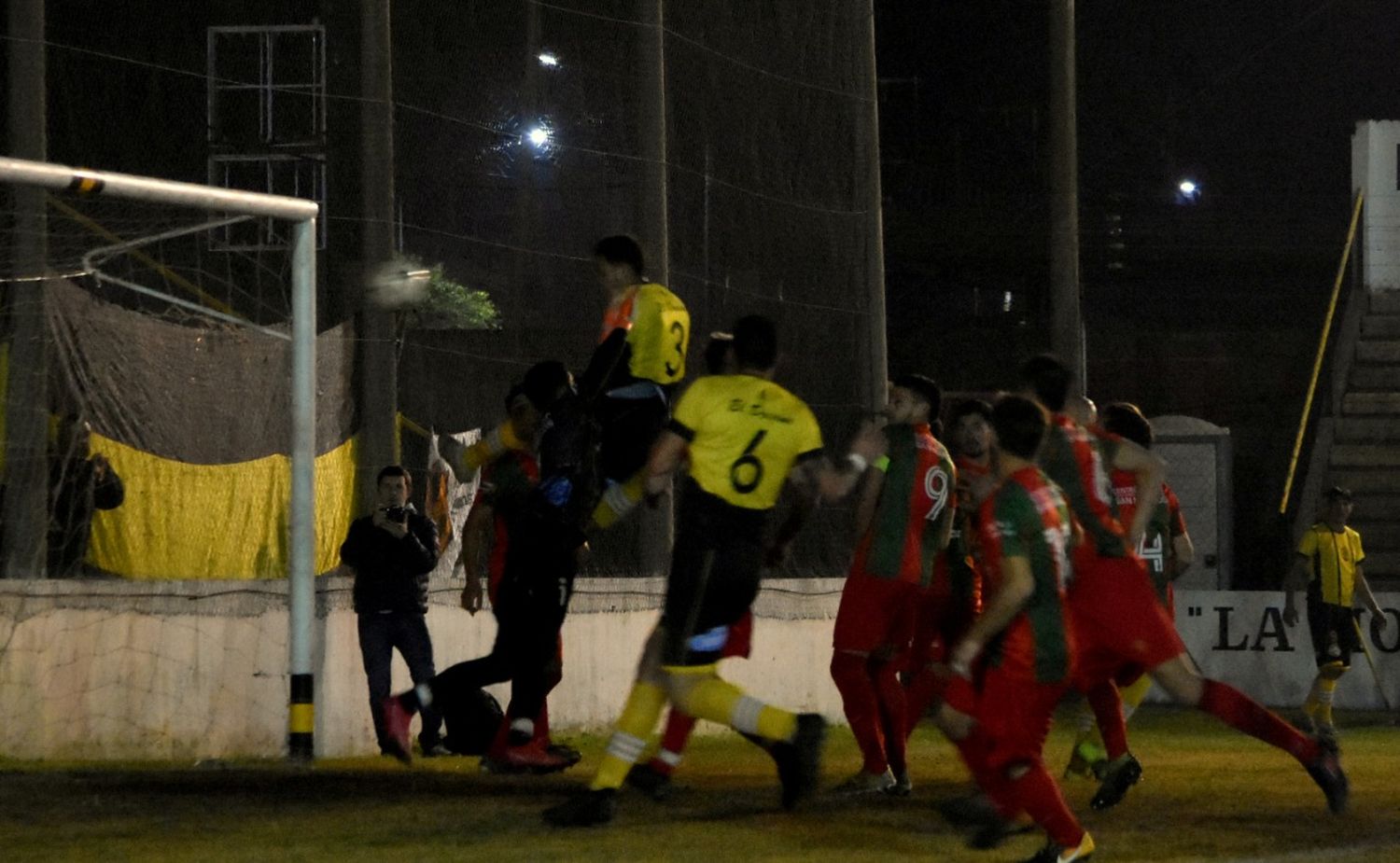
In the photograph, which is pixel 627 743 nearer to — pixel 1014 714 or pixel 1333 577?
pixel 1014 714

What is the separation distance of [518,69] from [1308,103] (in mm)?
29564

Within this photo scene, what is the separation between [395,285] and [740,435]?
432cm

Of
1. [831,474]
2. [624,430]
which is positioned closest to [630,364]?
[624,430]

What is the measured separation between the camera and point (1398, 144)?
29562 mm

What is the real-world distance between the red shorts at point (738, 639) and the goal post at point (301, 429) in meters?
3.12

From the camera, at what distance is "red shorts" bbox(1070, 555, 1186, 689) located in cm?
882

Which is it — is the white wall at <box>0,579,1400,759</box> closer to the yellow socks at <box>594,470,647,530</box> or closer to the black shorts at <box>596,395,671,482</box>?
the black shorts at <box>596,395,671,482</box>

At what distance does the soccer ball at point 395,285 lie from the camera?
12.8 m

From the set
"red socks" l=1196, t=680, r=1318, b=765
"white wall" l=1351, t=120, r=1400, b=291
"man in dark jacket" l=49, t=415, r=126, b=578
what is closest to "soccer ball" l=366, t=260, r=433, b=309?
"man in dark jacket" l=49, t=415, r=126, b=578

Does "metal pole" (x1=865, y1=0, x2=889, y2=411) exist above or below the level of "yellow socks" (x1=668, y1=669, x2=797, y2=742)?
above

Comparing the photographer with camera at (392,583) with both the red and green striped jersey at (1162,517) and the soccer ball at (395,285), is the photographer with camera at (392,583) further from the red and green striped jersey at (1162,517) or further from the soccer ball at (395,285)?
the red and green striped jersey at (1162,517)

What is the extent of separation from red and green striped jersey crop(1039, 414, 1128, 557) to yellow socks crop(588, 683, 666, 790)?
1.88 m

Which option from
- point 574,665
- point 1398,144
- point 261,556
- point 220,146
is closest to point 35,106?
point 220,146

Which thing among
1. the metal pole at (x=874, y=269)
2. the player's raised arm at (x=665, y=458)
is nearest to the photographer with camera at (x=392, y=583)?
the player's raised arm at (x=665, y=458)
